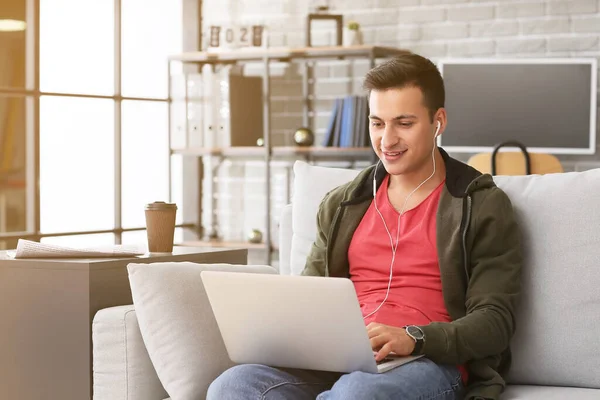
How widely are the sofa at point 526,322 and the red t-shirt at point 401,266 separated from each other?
0.17 meters

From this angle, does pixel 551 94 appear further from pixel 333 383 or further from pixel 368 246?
pixel 333 383

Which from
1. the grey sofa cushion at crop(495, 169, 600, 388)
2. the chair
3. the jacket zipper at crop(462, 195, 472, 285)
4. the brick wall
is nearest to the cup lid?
the jacket zipper at crop(462, 195, 472, 285)

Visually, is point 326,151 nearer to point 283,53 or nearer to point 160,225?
point 283,53

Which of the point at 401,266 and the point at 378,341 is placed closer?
the point at 378,341

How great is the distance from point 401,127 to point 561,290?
19.2 inches

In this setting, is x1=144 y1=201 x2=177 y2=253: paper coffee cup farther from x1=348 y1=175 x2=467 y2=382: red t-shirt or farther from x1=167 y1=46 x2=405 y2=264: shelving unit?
x1=167 y1=46 x2=405 y2=264: shelving unit

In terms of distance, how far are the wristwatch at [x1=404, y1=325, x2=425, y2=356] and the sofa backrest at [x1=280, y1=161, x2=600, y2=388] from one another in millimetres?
331

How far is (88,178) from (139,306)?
3.33 metres

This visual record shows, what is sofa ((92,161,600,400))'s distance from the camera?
201 cm

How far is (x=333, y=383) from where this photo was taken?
1878mm

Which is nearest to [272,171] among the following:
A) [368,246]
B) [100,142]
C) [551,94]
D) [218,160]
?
[218,160]

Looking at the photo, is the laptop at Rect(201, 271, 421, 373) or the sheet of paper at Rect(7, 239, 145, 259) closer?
the laptop at Rect(201, 271, 421, 373)

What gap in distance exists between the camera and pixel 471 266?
6.65 ft

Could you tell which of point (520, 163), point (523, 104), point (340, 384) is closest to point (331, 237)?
point (340, 384)
